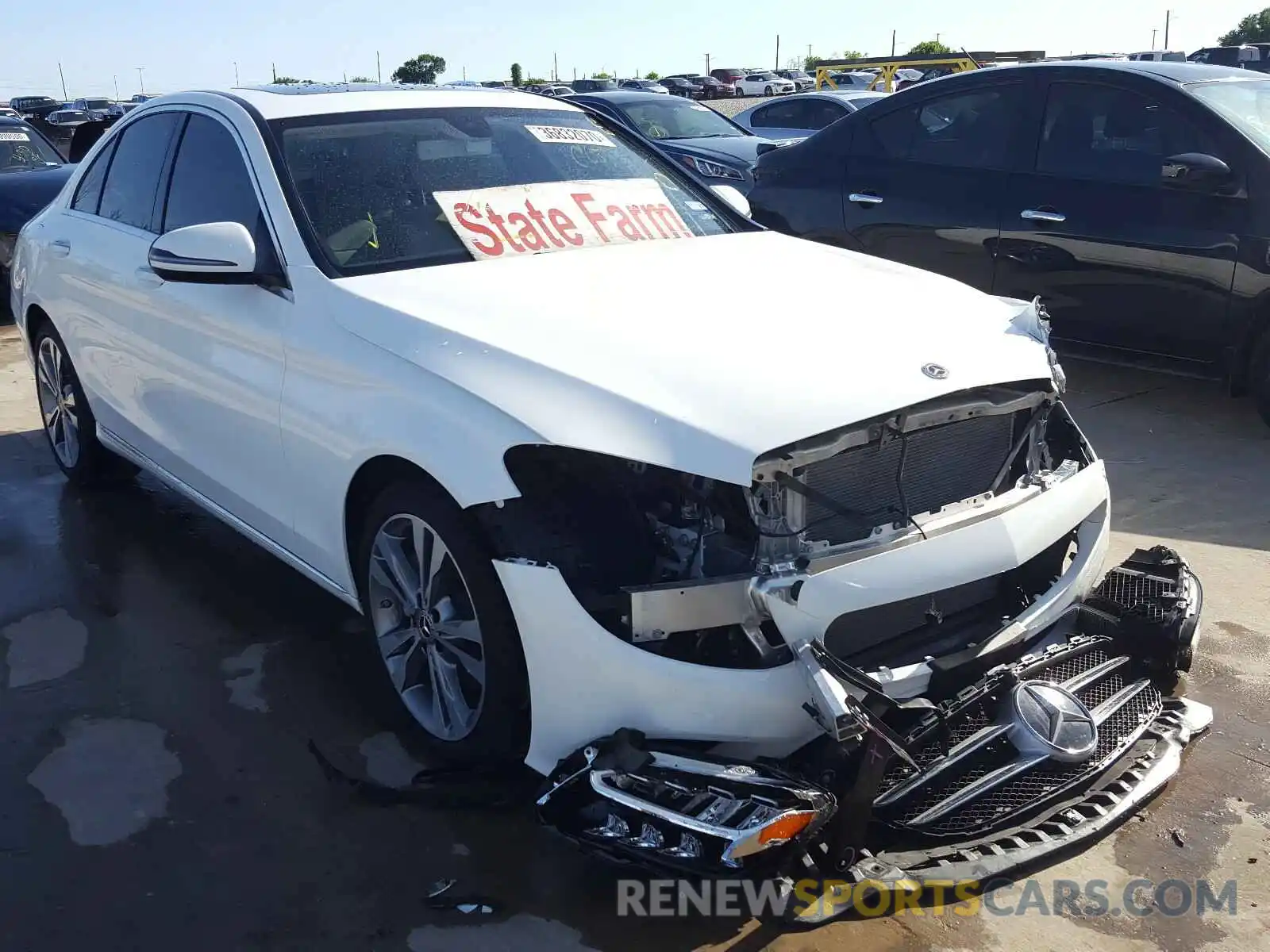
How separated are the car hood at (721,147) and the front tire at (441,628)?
27.8 feet

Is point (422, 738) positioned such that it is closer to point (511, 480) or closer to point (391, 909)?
point (391, 909)

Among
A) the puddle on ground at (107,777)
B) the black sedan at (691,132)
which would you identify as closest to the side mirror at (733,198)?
the puddle on ground at (107,777)

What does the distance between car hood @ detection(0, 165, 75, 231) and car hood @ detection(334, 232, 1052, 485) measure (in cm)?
741

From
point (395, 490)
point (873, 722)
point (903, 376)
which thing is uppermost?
point (903, 376)

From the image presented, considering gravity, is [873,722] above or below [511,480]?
below

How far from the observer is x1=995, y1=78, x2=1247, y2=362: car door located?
5617 mm

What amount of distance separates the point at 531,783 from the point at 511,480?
849 mm

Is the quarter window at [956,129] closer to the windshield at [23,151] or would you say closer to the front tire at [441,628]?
the front tire at [441,628]

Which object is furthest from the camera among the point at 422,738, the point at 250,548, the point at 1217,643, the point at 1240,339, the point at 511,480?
the point at 1240,339

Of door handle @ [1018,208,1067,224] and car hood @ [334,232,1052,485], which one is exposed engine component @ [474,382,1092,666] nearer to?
car hood @ [334,232,1052,485]

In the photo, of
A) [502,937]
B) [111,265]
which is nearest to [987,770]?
[502,937]

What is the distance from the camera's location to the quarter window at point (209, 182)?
12.2 ft

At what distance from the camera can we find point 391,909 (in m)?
2.67

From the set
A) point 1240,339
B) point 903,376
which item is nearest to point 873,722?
point 903,376
